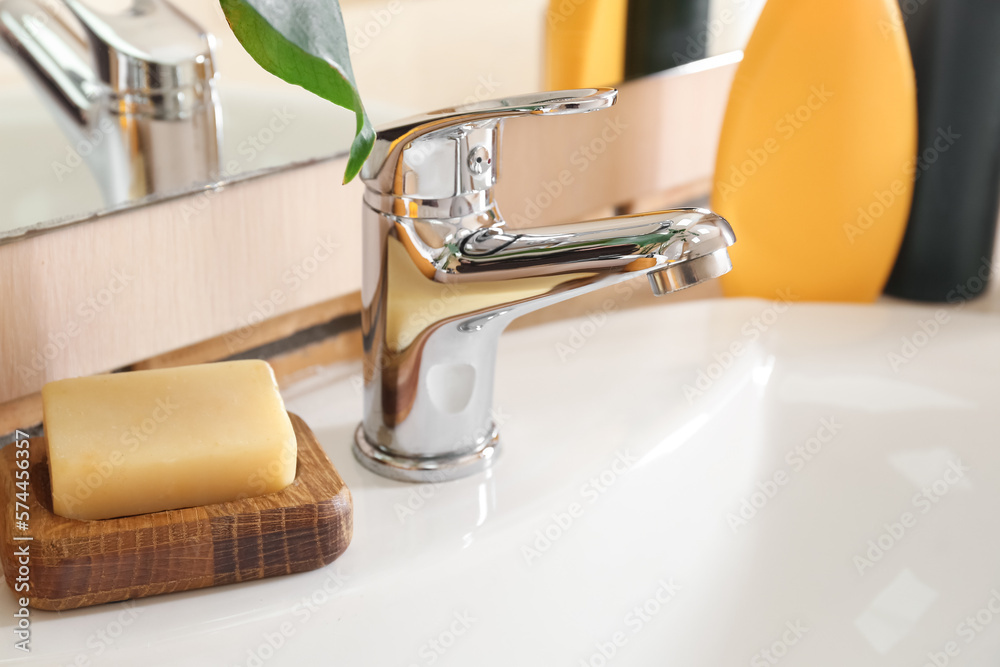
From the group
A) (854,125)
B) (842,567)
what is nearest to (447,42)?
(854,125)

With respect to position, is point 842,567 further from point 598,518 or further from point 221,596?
point 221,596

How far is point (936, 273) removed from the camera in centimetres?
62

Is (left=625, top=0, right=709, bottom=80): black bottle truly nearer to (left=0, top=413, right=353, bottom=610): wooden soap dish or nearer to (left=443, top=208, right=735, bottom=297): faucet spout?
(left=443, top=208, right=735, bottom=297): faucet spout

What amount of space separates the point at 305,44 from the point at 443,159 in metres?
0.13

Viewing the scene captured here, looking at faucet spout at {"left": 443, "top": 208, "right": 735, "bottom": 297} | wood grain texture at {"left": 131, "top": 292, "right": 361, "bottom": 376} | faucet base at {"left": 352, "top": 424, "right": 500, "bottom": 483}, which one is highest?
faucet spout at {"left": 443, "top": 208, "right": 735, "bottom": 297}

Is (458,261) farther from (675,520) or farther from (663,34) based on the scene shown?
(663,34)

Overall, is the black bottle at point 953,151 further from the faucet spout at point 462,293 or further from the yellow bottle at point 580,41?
the faucet spout at point 462,293

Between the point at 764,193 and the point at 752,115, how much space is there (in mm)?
46

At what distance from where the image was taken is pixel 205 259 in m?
0.45

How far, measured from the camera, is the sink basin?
1.23ft

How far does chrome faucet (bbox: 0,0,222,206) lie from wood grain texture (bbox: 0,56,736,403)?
0.07 ft

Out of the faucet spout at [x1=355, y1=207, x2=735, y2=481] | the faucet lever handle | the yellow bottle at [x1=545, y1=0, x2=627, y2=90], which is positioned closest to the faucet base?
the faucet spout at [x1=355, y1=207, x2=735, y2=481]

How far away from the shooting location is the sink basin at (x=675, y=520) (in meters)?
0.37

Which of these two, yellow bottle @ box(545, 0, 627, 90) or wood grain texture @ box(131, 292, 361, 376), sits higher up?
yellow bottle @ box(545, 0, 627, 90)
